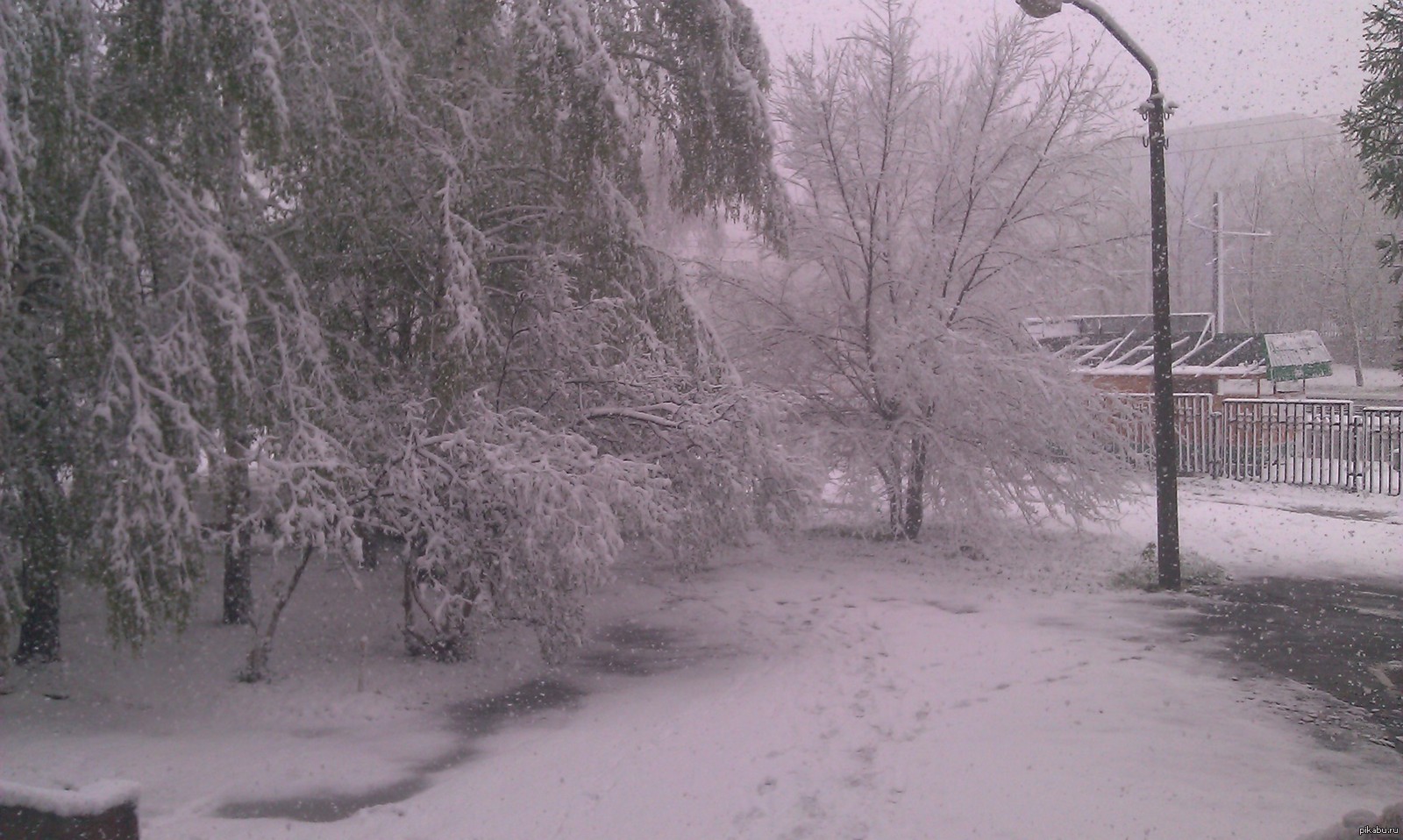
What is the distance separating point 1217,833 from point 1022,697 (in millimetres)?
2570

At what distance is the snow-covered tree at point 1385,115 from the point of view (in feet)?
28.1

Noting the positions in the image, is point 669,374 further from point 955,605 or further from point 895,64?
point 895,64

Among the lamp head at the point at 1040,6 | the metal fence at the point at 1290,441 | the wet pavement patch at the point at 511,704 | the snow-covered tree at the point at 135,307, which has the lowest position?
the wet pavement patch at the point at 511,704

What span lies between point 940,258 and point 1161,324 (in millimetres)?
3457

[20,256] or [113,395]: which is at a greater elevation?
[20,256]

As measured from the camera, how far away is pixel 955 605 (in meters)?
10.7

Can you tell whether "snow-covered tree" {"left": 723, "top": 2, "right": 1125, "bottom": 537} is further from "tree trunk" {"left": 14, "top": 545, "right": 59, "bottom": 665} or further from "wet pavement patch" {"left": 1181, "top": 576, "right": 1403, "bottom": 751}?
"tree trunk" {"left": 14, "top": 545, "right": 59, "bottom": 665}

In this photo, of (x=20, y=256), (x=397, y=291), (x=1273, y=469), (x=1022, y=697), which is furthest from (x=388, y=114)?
(x=1273, y=469)

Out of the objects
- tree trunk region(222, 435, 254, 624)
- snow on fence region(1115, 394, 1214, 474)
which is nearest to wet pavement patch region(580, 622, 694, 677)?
tree trunk region(222, 435, 254, 624)

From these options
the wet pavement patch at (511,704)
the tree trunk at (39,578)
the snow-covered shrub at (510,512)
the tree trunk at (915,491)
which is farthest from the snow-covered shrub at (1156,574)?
the tree trunk at (39,578)

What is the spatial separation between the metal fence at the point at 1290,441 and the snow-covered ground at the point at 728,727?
6.82 metres

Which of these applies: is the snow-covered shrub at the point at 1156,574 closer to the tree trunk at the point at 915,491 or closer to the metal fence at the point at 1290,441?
the tree trunk at the point at 915,491

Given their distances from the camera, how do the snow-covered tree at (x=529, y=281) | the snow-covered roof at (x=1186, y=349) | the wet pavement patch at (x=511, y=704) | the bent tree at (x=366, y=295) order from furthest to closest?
the snow-covered roof at (x=1186, y=349) → the snow-covered tree at (x=529, y=281) → the wet pavement patch at (x=511, y=704) → the bent tree at (x=366, y=295)

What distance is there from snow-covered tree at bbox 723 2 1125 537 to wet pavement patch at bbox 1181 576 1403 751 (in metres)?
2.73
